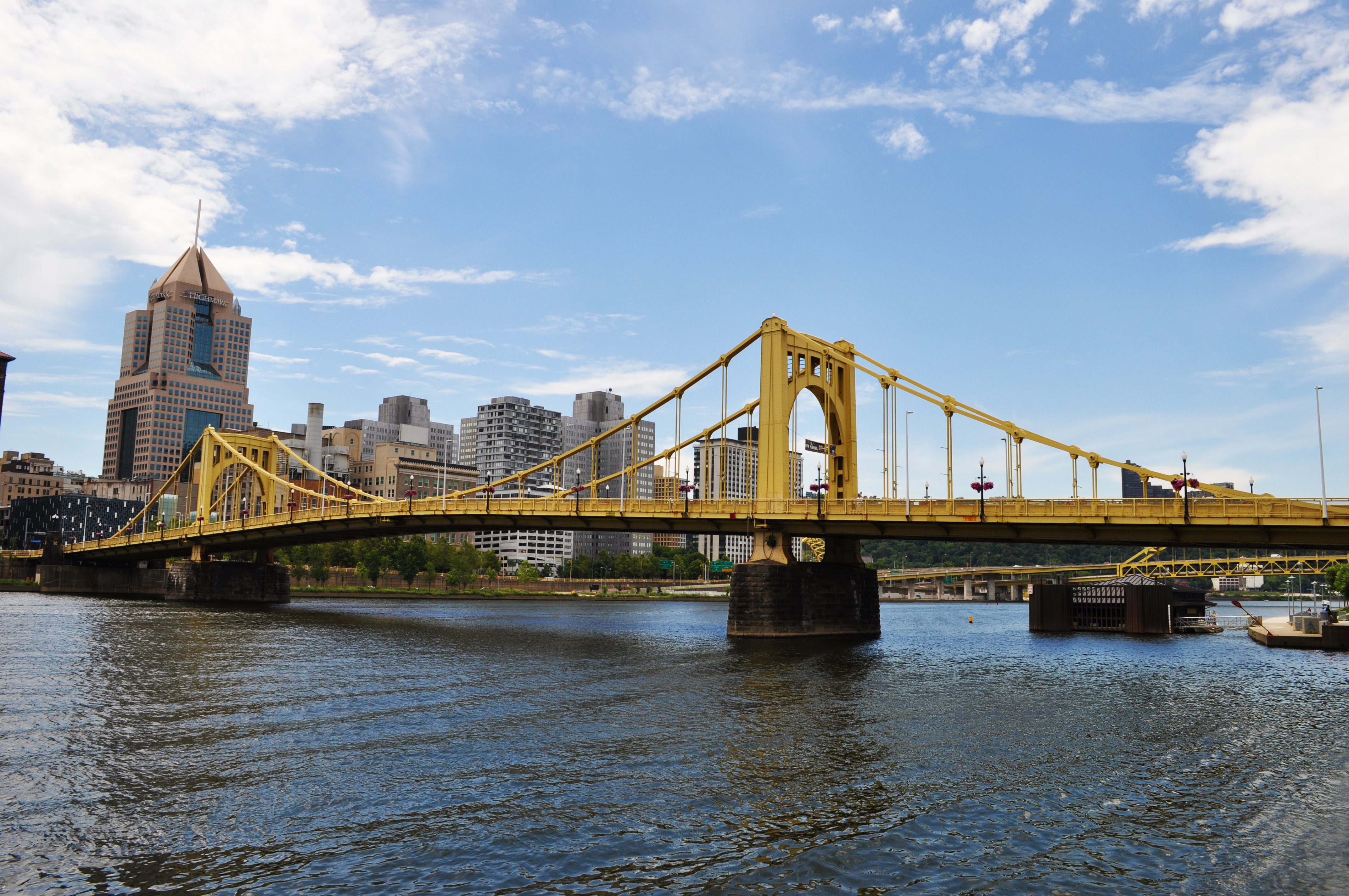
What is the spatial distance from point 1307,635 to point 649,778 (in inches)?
3087

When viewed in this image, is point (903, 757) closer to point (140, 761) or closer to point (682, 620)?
point (140, 761)

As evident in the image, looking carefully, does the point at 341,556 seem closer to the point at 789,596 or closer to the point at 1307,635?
the point at 789,596

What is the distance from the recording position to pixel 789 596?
230 ft

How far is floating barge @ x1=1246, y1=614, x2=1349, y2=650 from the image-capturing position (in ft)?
253

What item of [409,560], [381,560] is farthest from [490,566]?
[381,560]

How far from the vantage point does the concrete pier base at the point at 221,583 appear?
113 m

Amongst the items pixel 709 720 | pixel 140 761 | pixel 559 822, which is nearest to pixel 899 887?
pixel 559 822

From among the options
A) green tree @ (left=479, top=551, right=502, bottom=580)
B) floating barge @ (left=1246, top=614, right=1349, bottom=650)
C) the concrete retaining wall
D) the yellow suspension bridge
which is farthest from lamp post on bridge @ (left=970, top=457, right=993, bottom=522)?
green tree @ (left=479, top=551, right=502, bottom=580)

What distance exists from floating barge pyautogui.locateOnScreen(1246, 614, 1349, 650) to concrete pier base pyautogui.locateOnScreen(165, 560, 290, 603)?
106 metres

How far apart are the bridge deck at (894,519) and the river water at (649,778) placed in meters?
9.32

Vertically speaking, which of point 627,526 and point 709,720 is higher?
point 627,526

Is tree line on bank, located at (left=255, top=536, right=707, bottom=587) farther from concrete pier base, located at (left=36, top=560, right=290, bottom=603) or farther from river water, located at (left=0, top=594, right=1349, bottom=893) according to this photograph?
river water, located at (left=0, top=594, right=1349, bottom=893)

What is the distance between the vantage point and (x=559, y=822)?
21.1m

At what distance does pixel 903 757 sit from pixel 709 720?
784 cm
